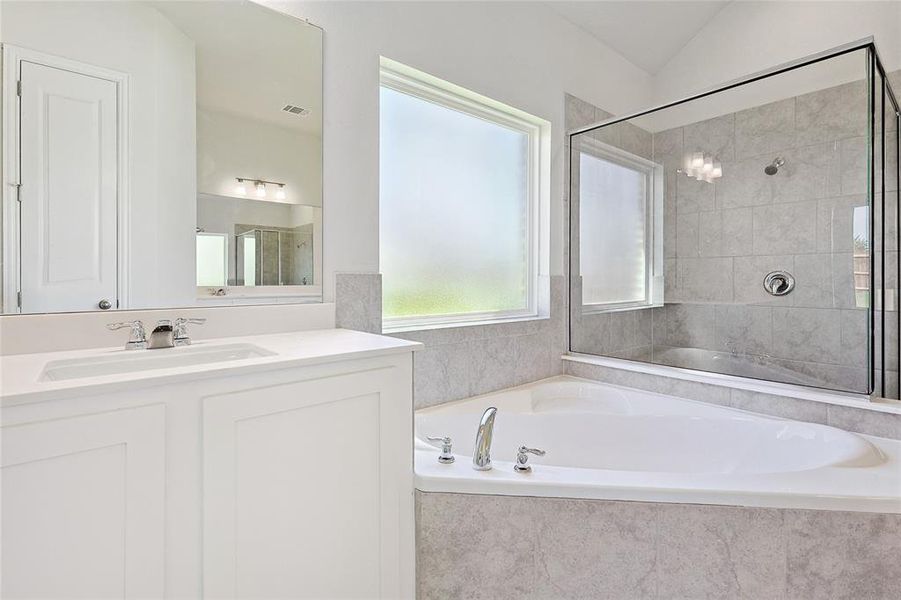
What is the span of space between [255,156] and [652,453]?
2.01 meters

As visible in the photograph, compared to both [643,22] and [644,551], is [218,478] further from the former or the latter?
[643,22]

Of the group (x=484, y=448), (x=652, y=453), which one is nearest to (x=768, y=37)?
(x=652, y=453)

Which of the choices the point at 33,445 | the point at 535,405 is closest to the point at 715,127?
the point at 535,405

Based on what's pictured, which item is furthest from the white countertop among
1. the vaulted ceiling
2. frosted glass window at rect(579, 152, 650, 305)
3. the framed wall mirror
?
the vaulted ceiling

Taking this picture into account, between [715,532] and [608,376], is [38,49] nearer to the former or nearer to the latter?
[715,532]

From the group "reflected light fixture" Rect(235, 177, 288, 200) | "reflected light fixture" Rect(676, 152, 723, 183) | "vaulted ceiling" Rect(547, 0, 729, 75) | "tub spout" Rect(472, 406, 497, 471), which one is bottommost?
"tub spout" Rect(472, 406, 497, 471)

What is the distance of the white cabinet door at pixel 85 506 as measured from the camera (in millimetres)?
800

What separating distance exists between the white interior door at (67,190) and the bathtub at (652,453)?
107 centimetres

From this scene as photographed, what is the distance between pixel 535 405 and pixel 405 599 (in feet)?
3.95

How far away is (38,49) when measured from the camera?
1205 mm

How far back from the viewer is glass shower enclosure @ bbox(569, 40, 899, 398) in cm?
190

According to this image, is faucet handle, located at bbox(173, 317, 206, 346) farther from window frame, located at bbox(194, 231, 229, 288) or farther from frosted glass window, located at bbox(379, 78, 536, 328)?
frosted glass window, located at bbox(379, 78, 536, 328)

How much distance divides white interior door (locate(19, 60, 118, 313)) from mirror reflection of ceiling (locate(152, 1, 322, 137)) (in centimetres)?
31

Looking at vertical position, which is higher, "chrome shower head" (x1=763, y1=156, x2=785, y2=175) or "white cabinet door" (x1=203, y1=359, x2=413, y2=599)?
"chrome shower head" (x1=763, y1=156, x2=785, y2=175)
